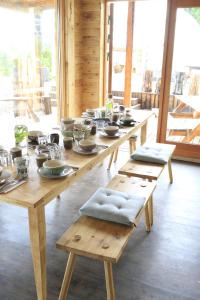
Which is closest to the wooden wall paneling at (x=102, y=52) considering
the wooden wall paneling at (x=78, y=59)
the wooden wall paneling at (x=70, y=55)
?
the wooden wall paneling at (x=78, y=59)

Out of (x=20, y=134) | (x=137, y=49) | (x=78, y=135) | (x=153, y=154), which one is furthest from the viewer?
(x=137, y=49)

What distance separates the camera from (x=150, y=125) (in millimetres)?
6355

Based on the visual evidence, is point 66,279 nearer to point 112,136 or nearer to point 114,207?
point 114,207

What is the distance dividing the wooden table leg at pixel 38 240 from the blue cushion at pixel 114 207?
352 millimetres

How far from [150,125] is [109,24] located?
2526 mm

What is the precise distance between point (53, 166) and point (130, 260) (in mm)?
905

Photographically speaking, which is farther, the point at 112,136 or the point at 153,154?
the point at 153,154

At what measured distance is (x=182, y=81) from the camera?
4055 millimetres

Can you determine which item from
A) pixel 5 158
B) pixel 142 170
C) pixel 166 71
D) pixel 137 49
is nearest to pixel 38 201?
pixel 5 158

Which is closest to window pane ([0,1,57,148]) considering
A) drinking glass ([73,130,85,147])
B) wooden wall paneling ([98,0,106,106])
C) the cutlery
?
wooden wall paneling ([98,0,106,106])

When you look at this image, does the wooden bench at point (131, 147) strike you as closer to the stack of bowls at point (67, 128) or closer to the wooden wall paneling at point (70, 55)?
the wooden wall paneling at point (70, 55)

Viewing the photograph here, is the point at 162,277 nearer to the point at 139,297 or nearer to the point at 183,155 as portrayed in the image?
the point at 139,297

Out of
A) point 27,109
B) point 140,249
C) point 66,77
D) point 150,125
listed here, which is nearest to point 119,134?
point 140,249

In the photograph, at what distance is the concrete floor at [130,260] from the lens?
5.73 ft
